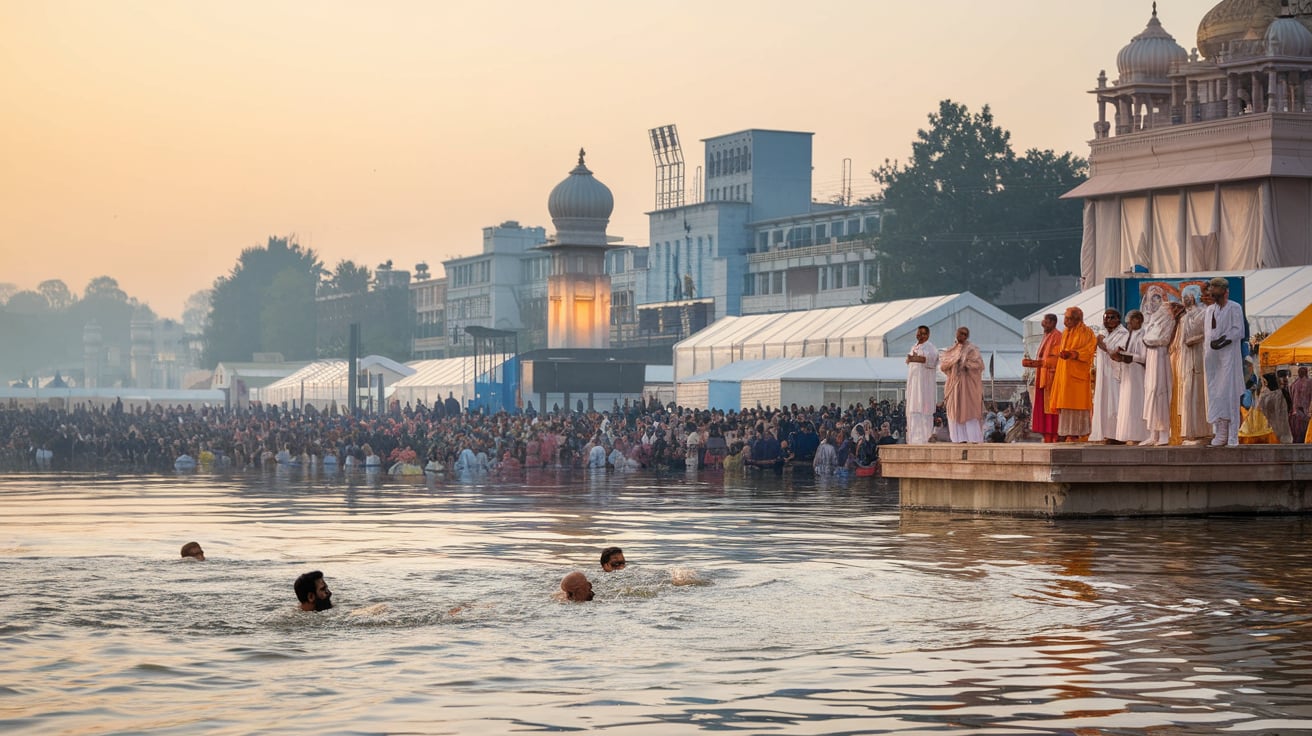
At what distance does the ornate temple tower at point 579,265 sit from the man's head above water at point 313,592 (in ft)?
228

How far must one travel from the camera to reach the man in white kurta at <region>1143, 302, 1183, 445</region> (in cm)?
1961

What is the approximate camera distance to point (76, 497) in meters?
29.2

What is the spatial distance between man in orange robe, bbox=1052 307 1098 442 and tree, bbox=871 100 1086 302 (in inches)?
2273

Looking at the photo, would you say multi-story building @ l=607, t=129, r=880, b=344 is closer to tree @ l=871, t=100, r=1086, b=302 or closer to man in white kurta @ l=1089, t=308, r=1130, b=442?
tree @ l=871, t=100, r=1086, b=302

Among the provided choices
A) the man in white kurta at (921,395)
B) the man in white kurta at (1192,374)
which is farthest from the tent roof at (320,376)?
the man in white kurta at (1192,374)

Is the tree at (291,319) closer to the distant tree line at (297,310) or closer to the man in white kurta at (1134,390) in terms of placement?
the distant tree line at (297,310)

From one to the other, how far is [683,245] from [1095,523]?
271 ft

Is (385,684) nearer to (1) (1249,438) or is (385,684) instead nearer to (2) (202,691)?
(2) (202,691)

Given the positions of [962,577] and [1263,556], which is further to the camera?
[1263,556]

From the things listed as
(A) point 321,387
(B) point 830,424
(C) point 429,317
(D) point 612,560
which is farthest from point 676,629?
(C) point 429,317

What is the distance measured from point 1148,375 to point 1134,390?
351 mm

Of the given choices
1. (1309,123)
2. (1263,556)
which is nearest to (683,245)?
(1309,123)

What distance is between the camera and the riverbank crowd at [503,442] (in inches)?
1478

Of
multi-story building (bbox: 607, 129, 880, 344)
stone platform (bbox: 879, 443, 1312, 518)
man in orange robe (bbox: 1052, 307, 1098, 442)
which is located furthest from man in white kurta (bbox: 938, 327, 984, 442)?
multi-story building (bbox: 607, 129, 880, 344)
